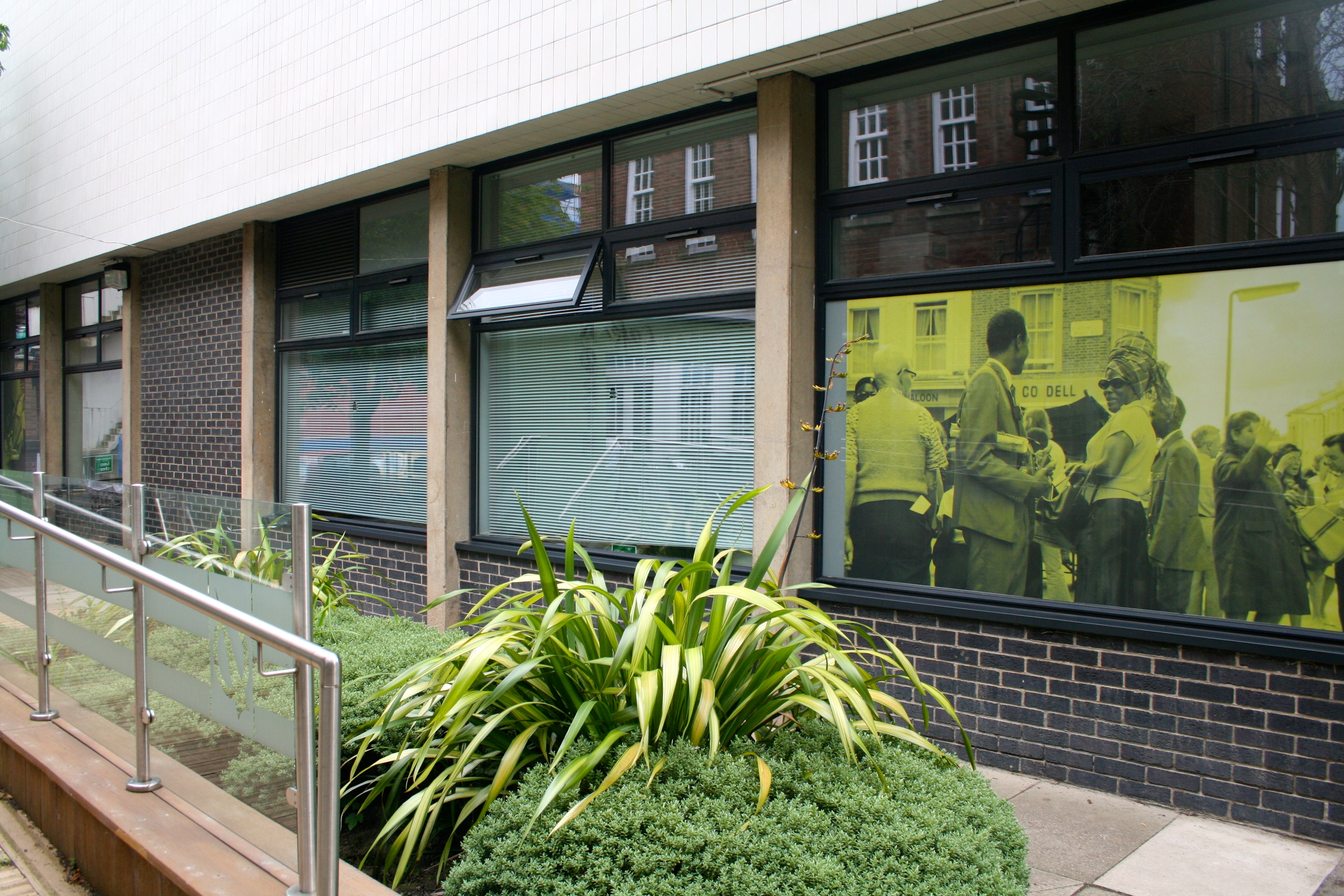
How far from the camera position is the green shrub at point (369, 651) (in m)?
3.88

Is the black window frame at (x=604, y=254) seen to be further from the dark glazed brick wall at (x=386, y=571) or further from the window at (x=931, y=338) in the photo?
the window at (x=931, y=338)

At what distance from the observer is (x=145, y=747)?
3.61 metres

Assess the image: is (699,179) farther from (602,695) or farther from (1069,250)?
(602,695)

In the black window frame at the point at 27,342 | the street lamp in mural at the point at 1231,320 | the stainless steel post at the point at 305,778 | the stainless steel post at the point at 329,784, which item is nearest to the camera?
the stainless steel post at the point at 329,784

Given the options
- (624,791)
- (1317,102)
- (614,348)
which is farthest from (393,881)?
(1317,102)

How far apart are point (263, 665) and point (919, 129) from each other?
14.2 feet

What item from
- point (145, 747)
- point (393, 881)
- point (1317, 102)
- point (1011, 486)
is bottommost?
point (393, 881)

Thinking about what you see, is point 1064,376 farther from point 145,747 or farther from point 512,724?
point 145,747

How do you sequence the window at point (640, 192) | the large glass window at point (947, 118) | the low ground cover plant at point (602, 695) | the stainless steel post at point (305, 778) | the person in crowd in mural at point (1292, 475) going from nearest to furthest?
the stainless steel post at point (305, 778)
the low ground cover plant at point (602, 695)
the person in crowd in mural at point (1292, 475)
the large glass window at point (947, 118)
the window at point (640, 192)

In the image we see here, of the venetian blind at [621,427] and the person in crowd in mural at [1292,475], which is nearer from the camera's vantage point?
the person in crowd in mural at [1292,475]

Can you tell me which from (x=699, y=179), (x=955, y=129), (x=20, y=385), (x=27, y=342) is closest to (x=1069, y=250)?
(x=955, y=129)

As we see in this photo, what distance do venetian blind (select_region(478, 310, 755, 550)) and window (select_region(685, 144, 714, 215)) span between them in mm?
709

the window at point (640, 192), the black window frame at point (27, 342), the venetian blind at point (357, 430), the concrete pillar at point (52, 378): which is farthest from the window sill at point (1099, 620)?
the black window frame at point (27, 342)

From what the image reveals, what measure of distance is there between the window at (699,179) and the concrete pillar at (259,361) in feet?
17.8
